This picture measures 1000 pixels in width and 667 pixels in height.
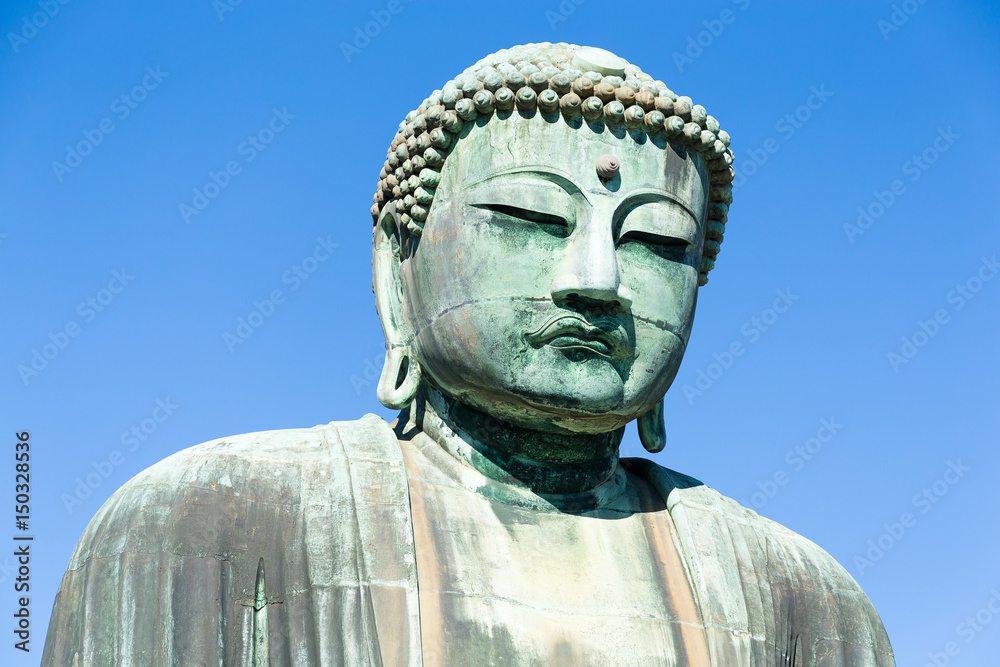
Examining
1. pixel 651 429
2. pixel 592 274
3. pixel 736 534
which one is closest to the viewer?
pixel 592 274

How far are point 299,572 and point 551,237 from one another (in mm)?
2284

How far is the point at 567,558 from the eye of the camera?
9.91 metres

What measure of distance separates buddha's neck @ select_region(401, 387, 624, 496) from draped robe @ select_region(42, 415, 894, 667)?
0.18 meters

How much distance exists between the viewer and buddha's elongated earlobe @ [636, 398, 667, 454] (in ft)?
35.3

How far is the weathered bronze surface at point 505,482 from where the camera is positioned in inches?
360

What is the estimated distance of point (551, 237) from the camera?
32.2 feet

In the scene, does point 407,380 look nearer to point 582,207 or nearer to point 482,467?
point 482,467

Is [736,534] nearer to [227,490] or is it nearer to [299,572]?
[299,572]

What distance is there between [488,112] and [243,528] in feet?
8.96

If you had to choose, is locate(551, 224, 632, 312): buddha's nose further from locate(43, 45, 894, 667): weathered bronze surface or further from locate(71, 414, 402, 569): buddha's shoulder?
locate(71, 414, 402, 569): buddha's shoulder

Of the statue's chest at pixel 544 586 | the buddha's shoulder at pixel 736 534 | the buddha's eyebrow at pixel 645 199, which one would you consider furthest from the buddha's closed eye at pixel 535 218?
the buddha's shoulder at pixel 736 534

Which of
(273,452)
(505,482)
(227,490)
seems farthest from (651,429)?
(227,490)

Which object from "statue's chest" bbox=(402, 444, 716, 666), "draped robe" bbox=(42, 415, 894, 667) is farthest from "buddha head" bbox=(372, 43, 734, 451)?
"draped robe" bbox=(42, 415, 894, 667)

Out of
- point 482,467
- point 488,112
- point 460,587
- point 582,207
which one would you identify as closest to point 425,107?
point 488,112
